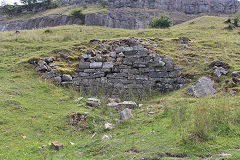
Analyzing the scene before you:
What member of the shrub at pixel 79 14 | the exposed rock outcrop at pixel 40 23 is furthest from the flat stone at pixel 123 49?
the shrub at pixel 79 14

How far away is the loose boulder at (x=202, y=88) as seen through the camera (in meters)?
7.66

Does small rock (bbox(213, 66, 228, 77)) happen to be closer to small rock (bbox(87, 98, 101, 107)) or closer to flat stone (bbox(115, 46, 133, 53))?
flat stone (bbox(115, 46, 133, 53))

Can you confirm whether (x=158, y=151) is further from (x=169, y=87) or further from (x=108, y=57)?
(x=108, y=57)

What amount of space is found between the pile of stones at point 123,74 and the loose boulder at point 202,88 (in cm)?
67

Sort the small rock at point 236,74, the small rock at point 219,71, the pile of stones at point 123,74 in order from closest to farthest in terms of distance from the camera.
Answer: the small rock at point 236,74
the small rock at point 219,71
the pile of stones at point 123,74

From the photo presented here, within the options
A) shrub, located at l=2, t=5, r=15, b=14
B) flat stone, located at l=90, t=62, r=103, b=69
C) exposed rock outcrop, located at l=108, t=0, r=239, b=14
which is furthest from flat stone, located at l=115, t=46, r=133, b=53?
shrub, located at l=2, t=5, r=15, b=14

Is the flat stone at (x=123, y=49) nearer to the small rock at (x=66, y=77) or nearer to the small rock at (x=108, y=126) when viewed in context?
the small rock at (x=66, y=77)

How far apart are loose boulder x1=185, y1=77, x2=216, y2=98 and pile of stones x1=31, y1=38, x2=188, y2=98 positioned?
0.67m

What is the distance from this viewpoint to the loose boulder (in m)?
7.66

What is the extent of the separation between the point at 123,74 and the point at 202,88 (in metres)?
3.44

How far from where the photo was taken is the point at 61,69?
9492 mm

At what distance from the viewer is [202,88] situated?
26.0 feet

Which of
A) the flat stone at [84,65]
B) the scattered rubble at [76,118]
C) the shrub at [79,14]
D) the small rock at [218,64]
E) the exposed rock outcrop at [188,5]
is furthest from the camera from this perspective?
the exposed rock outcrop at [188,5]

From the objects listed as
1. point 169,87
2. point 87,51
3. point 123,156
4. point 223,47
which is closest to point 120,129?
point 123,156
